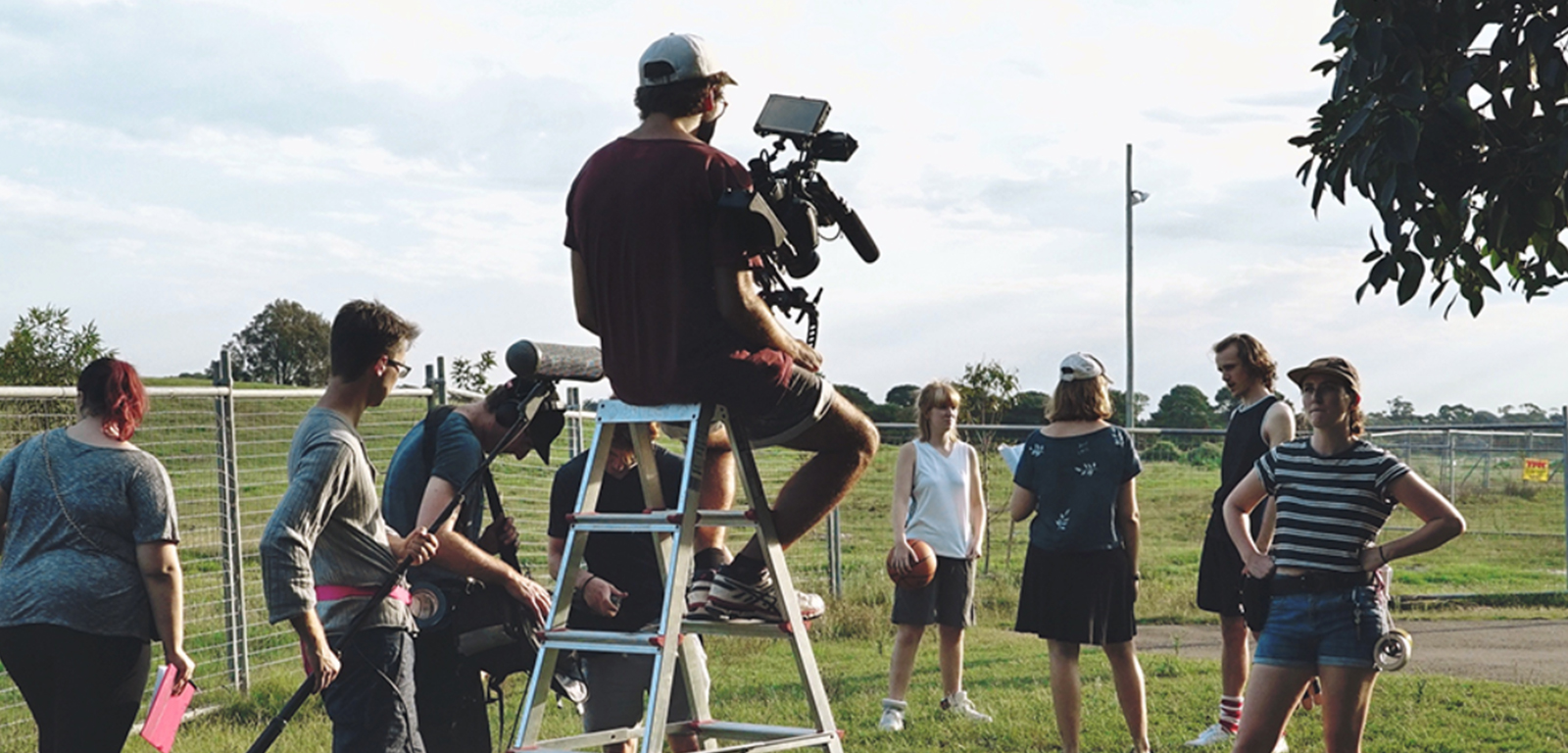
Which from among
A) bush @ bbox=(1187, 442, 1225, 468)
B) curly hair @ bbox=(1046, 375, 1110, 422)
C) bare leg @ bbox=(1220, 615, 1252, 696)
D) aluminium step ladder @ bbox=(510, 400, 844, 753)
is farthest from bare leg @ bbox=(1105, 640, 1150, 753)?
bush @ bbox=(1187, 442, 1225, 468)

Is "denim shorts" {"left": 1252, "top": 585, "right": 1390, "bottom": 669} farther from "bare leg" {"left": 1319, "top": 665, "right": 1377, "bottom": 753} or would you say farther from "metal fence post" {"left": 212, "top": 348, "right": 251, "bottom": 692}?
"metal fence post" {"left": 212, "top": 348, "right": 251, "bottom": 692}

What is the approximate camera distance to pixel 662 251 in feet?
13.7

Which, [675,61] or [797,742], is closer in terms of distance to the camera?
[675,61]

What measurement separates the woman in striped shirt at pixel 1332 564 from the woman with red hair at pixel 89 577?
3775 mm

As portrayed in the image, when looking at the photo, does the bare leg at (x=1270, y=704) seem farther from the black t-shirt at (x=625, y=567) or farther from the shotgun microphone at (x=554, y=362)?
the shotgun microphone at (x=554, y=362)

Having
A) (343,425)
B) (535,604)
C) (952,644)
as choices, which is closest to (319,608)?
(343,425)

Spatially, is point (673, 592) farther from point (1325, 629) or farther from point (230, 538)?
point (230, 538)

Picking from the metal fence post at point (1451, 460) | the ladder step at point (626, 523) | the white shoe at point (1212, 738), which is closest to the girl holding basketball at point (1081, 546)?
the white shoe at point (1212, 738)

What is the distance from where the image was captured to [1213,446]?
21.2 metres

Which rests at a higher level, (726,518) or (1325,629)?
(726,518)

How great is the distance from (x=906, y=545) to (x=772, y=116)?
192 inches

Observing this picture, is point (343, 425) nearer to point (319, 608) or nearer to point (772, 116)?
point (319, 608)

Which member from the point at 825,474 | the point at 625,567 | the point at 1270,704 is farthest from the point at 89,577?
the point at 1270,704

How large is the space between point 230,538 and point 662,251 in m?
6.70
